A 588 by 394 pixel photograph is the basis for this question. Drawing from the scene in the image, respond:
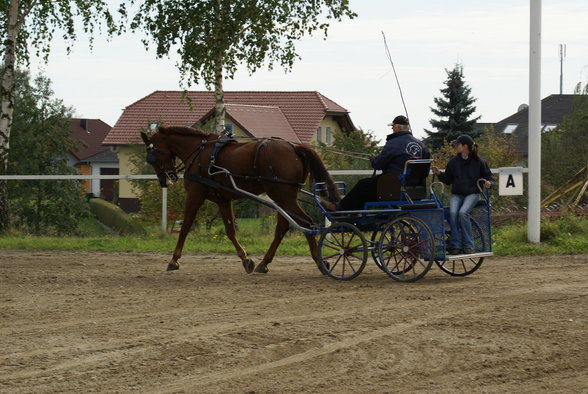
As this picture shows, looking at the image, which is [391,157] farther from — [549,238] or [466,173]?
[549,238]

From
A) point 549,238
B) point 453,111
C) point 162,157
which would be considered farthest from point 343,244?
point 453,111

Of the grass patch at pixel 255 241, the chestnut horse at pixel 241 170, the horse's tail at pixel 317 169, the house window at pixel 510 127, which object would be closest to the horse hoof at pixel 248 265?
the chestnut horse at pixel 241 170

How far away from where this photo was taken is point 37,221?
22375 mm

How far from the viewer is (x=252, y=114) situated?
190 feet

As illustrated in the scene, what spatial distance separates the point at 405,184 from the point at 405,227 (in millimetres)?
505

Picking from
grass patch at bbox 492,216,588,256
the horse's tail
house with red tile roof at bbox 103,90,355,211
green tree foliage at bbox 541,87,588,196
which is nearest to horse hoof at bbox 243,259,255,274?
the horse's tail

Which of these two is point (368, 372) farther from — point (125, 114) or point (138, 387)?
point (125, 114)

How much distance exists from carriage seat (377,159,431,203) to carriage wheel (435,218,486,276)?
833 millimetres

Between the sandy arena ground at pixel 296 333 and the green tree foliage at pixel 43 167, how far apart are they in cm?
985

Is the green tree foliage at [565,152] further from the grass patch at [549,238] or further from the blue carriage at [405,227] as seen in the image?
the blue carriage at [405,227]

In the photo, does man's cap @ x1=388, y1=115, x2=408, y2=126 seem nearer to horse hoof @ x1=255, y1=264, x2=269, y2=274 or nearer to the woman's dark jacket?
the woman's dark jacket

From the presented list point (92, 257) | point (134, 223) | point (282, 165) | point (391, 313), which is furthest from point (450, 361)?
point (134, 223)

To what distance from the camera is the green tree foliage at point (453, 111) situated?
43.4m

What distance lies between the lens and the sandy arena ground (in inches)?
250
